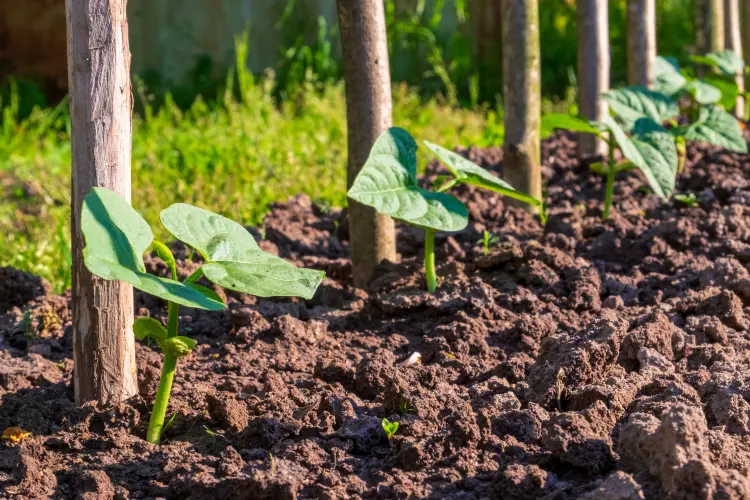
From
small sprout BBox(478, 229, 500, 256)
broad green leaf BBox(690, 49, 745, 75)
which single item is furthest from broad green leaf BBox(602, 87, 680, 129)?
broad green leaf BBox(690, 49, 745, 75)

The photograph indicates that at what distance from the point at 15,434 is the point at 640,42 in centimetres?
315

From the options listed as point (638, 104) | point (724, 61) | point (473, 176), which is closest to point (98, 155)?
point (473, 176)

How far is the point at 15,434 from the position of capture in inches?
76.5

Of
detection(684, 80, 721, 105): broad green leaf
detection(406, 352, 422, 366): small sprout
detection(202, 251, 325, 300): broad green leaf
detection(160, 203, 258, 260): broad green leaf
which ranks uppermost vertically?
detection(684, 80, 721, 105): broad green leaf

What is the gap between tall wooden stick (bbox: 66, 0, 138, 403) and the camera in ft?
6.28

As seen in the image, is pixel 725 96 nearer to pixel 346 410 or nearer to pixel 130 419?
pixel 346 410

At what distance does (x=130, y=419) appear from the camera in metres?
1.99

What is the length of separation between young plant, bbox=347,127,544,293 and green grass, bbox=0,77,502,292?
1.13m

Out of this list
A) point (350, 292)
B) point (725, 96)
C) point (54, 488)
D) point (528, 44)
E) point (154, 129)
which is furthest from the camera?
point (154, 129)

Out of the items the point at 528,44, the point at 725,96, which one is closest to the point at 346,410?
the point at 528,44

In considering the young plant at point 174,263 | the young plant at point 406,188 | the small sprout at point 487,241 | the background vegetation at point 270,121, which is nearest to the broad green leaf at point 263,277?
the young plant at point 174,263

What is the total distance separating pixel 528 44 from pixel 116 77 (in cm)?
172

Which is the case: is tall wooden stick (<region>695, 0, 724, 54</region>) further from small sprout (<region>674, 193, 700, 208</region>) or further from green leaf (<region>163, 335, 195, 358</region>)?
green leaf (<region>163, 335, 195, 358</region>)

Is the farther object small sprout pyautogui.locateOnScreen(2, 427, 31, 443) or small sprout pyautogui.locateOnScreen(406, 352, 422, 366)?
small sprout pyautogui.locateOnScreen(406, 352, 422, 366)
